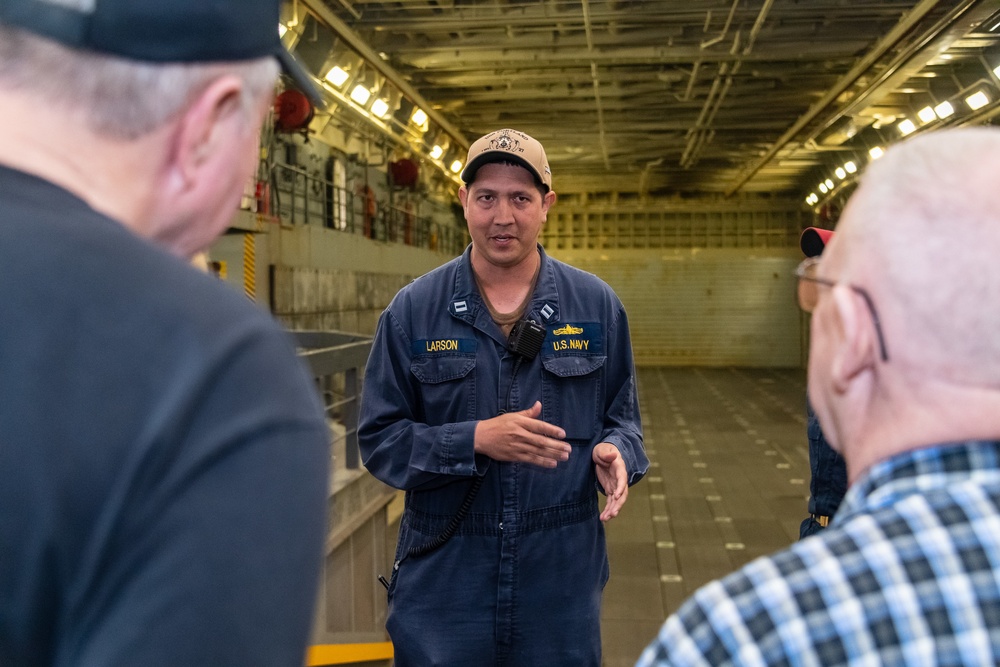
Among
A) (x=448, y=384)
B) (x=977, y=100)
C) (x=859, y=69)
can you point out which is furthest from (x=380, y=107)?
(x=448, y=384)

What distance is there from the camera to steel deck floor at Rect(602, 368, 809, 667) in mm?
6520

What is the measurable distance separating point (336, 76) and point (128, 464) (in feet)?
33.1

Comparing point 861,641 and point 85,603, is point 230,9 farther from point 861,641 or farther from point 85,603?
point 861,641

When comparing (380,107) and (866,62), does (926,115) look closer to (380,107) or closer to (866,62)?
(866,62)

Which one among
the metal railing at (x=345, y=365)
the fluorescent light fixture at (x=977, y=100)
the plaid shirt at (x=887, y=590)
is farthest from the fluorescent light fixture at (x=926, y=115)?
the plaid shirt at (x=887, y=590)

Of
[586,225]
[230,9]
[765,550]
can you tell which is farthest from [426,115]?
[230,9]

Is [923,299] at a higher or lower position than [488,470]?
higher

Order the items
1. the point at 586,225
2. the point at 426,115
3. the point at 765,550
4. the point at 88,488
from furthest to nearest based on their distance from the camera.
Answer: the point at 586,225
the point at 426,115
the point at 765,550
the point at 88,488

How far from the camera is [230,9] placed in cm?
88

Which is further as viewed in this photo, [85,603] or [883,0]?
[883,0]

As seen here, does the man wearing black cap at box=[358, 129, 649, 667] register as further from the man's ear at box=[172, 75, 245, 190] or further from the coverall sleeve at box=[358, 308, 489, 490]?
the man's ear at box=[172, 75, 245, 190]

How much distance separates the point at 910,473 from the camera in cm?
100

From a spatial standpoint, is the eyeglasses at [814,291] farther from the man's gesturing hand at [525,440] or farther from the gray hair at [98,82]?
the man's gesturing hand at [525,440]

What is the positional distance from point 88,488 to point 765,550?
7398 mm
